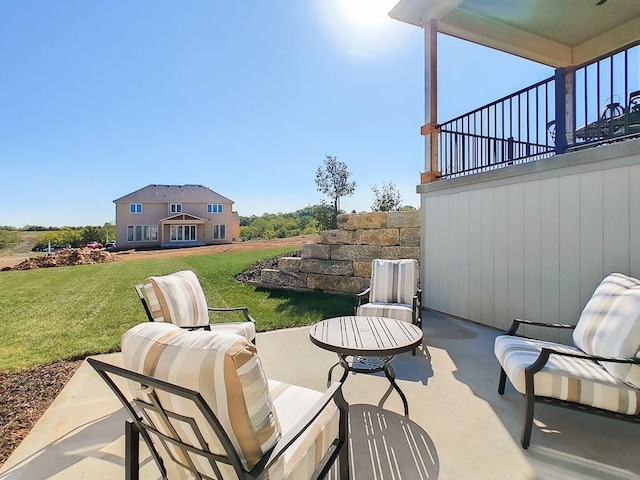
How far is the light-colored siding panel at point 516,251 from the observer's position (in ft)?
14.2

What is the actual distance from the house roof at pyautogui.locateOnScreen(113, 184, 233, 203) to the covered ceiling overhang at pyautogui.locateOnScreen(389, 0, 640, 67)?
29.6 m

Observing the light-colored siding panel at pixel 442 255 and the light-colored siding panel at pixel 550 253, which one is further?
the light-colored siding panel at pixel 442 255

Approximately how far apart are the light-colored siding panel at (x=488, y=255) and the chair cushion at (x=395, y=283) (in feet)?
3.90

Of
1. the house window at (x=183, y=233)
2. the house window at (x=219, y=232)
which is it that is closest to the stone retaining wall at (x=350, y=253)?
the house window at (x=183, y=233)

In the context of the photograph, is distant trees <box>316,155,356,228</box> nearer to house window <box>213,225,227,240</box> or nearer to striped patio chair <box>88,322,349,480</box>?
striped patio chair <box>88,322,349,480</box>

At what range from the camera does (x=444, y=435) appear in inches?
88.8

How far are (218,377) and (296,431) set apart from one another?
1.57 ft

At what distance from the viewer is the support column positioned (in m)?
5.72

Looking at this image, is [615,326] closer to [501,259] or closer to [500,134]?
[501,259]

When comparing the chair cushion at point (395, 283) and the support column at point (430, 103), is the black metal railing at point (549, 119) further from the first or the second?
the chair cushion at point (395, 283)

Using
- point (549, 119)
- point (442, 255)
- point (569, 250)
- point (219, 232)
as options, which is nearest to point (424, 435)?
point (569, 250)

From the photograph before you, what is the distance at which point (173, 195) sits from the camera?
104ft

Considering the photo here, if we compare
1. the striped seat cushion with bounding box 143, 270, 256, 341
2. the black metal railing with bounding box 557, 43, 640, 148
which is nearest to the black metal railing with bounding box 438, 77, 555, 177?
the black metal railing with bounding box 557, 43, 640, 148

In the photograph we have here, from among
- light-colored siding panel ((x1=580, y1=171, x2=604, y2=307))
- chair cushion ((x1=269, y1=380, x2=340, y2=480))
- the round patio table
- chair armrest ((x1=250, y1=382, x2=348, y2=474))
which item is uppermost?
light-colored siding panel ((x1=580, y1=171, x2=604, y2=307))
